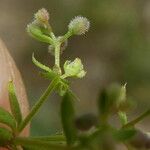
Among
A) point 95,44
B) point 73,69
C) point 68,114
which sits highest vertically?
point 68,114

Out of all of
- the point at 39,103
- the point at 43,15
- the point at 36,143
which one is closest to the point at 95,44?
the point at 43,15

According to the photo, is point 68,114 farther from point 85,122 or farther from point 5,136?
point 5,136

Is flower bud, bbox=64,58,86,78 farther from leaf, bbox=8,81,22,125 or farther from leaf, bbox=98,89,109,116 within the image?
leaf, bbox=98,89,109,116

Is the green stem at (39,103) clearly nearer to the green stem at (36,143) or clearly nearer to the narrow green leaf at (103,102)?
the green stem at (36,143)

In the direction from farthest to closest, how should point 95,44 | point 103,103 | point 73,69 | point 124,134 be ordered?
point 95,44 < point 73,69 < point 124,134 < point 103,103

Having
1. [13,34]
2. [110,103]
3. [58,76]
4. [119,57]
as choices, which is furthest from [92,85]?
[110,103]

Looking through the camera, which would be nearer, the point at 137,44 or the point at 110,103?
the point at 110,103

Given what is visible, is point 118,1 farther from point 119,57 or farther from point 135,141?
point 135,141
